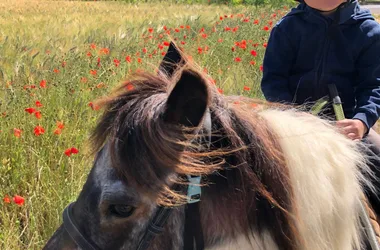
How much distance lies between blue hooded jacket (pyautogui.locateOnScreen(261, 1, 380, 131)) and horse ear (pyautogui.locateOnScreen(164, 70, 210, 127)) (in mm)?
1232

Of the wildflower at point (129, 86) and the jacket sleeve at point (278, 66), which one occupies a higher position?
the wildflower at point (129, 86)

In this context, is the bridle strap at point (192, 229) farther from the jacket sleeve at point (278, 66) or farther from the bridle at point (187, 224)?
the jacket sleeve at point (278, 66)

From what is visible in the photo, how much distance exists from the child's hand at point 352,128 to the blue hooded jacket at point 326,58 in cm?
34

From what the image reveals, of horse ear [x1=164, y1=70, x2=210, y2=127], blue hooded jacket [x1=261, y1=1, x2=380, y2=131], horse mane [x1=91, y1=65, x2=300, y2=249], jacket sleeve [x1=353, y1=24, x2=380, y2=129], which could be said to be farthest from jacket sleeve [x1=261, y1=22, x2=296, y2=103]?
horse ear [x1=164, y1=70, x2=210, y2=127]

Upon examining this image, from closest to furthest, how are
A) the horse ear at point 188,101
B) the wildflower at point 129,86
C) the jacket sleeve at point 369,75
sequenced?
the horse ear at point 188,101, the wildflower at point 129,86, the jacket sleeve at point 369,75

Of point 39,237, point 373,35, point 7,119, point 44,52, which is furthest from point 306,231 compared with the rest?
point 44,52

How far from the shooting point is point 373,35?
2266 millimetres

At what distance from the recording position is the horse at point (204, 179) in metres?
1.15

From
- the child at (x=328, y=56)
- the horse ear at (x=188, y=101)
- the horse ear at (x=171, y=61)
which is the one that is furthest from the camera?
the child at (x=328, y=56)

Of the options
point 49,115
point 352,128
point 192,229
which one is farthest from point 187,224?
point 49,115

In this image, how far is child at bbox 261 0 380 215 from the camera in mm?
2246

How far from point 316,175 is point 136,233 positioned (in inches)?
21.9

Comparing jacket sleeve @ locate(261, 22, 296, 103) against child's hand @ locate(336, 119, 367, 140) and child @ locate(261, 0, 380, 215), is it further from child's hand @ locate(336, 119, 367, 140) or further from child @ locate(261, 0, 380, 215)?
child's hand @ locate(336, 119, 367, 140)

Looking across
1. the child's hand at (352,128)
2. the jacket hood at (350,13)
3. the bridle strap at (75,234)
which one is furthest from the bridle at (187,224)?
the jacket hood at (350,13)
